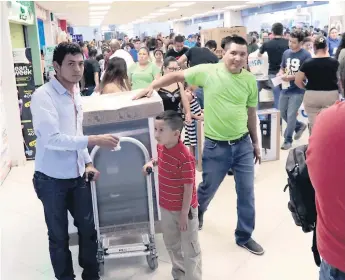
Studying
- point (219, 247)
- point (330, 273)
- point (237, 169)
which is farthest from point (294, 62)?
point (330, 273)

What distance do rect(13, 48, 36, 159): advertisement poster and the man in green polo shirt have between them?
3207 mm

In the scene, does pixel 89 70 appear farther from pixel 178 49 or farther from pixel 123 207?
pixel 123 207

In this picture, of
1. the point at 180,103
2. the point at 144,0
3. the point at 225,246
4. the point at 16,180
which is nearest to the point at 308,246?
the point at 225,246

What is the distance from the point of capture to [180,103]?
4.62 m

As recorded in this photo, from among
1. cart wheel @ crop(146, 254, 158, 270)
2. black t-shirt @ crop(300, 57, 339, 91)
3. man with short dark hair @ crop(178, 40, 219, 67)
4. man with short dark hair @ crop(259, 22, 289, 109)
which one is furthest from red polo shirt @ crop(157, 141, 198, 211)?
man with short dark hair @ crop(259, 22, 289, 109)

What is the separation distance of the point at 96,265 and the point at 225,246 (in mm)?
1006

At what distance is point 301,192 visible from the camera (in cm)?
157

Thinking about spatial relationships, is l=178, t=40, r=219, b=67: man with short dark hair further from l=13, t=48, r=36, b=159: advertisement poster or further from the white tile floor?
the white tile floor

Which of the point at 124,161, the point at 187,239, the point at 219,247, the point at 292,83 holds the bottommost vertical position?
the point at 219,247

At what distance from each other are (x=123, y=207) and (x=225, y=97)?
100 centimetres

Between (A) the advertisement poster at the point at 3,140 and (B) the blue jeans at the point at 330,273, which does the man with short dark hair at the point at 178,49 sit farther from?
(B) the blue jeans at the point at 330,273

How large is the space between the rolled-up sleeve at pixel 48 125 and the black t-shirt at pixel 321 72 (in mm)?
3243

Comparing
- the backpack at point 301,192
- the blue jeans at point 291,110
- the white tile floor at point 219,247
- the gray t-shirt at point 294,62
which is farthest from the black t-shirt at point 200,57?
the backpack at point 301,192

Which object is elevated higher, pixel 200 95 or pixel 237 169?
pixel 200 95
